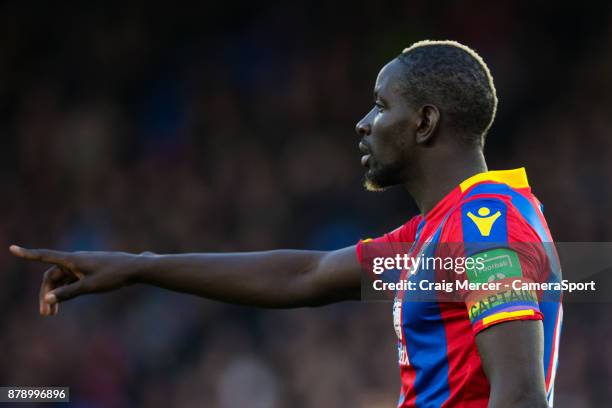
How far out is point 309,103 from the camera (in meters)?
9.92

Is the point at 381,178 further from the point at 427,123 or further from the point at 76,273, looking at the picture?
the point at 76,273

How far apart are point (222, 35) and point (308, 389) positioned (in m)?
3.84

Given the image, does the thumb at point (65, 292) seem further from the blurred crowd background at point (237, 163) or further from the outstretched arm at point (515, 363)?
the blurred crowd background at point (237, 163)

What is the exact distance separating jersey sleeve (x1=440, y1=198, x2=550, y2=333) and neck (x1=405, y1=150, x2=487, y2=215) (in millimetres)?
313

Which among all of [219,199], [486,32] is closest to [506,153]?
[486,32]

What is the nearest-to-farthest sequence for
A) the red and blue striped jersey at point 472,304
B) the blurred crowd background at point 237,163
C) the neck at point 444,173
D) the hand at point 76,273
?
the red and blue striped jersey at point 472,304 → the neck at point 444,173 → the hand at point 76,273 → the blurred crowd background at point 237,163

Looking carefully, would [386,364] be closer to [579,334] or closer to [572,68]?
[579,334]

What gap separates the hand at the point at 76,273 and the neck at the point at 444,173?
40.1 inches

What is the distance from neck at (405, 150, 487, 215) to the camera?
130 inches

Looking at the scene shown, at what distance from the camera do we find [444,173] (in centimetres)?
334

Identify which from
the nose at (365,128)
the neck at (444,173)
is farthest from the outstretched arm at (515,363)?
the nose at (365,128)

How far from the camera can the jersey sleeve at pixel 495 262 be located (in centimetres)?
277

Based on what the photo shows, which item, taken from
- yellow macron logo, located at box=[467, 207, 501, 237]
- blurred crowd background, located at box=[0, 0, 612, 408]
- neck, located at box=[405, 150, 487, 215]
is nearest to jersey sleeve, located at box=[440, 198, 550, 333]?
yellow macron logo, located at box=[467, 207, 501, 237]

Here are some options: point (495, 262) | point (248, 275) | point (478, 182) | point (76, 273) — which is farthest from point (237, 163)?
point (495, 262)
